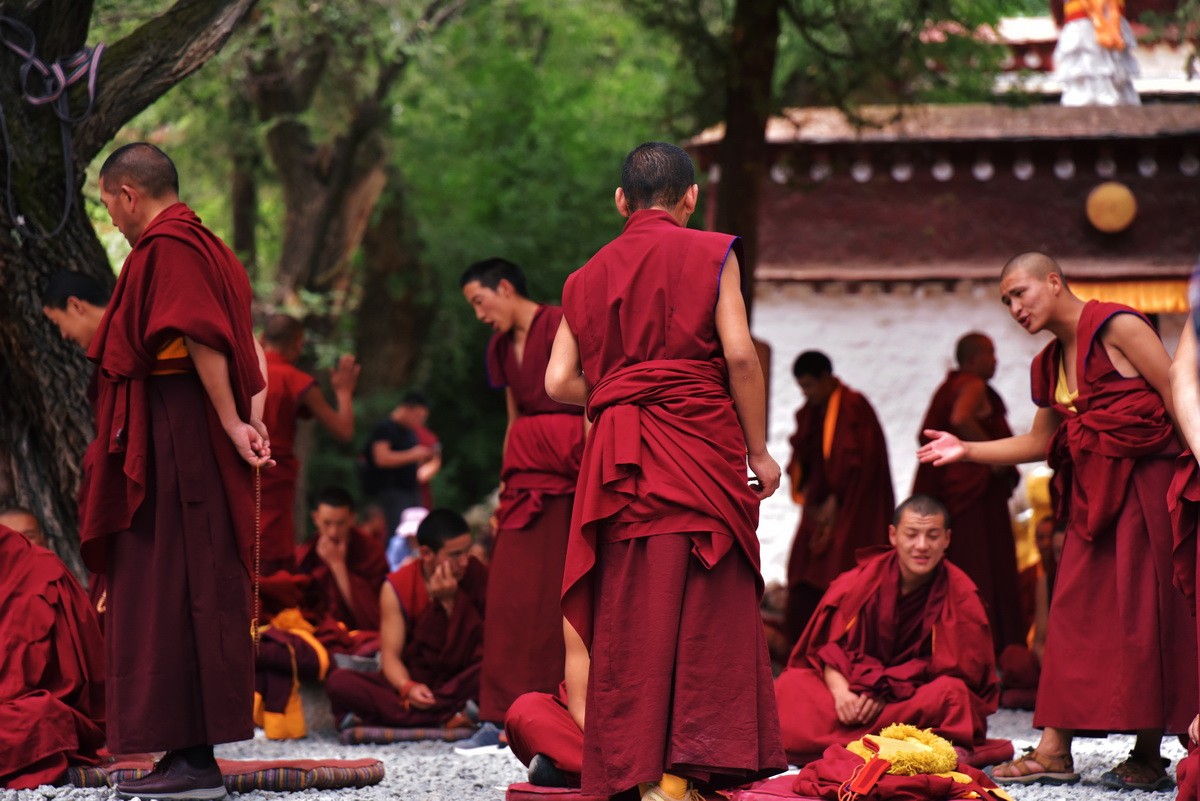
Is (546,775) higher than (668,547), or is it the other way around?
(668,547)

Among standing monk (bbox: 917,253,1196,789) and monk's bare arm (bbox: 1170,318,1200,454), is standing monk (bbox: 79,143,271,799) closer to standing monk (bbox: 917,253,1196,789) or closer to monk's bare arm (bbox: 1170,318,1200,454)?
standing monk (bbox: 917,253,1196,789)

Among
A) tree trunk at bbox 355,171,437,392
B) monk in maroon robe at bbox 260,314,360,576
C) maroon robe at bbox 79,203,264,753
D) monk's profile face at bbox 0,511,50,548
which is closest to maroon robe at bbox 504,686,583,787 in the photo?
maroon robe at bbox 79,203,264,753

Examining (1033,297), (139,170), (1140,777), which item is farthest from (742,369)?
(1140,777)

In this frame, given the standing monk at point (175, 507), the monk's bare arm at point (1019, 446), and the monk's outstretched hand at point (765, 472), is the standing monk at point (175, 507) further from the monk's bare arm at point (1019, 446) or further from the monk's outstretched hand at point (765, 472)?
the monk's bare arm at point (1019, 446)

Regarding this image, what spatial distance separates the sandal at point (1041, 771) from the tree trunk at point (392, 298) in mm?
12766

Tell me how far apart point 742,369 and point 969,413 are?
432 centimetres

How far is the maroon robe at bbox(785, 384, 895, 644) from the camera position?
8.72 metres

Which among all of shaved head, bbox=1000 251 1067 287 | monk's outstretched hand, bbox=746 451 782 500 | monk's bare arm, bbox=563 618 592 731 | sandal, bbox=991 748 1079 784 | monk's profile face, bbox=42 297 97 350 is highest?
shaved head, bbox=1000 251 1067 287

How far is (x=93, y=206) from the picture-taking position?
7.62 meters

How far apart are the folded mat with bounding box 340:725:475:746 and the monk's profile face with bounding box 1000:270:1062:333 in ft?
9.20

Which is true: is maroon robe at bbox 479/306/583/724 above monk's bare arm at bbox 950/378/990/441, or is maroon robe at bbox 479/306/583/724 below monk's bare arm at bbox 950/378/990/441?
below

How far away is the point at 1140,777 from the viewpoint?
503 cm

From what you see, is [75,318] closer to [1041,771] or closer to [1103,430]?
[1103,430]

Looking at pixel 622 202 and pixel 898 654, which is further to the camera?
pixel 898 654
